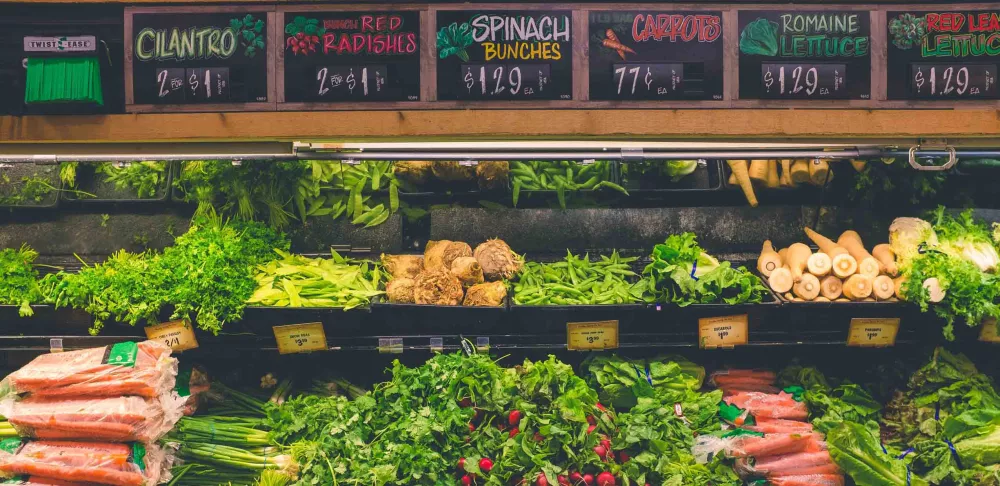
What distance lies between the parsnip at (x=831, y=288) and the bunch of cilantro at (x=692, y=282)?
1.12ft

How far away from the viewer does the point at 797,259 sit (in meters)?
4.16

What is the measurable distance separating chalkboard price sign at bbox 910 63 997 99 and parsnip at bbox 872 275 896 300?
1.03 metres


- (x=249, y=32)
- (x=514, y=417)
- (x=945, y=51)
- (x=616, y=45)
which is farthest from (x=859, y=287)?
(x=249, y=32)

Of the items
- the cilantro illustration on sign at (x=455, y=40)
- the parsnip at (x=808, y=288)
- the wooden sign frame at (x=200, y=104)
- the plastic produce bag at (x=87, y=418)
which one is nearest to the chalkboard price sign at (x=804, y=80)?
the parsnip at (x=808, y=288)

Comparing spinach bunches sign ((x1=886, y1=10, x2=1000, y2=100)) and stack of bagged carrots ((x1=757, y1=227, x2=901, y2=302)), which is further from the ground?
spinach bunches sign ((x1=886, y1=10, x2=1000, y2=100))

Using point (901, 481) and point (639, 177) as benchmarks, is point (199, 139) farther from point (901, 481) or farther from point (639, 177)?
point (901, 481)

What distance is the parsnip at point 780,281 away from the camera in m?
4.03

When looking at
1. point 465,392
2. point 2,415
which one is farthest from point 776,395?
point 2,415

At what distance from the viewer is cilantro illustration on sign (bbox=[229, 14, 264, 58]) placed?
3490mm

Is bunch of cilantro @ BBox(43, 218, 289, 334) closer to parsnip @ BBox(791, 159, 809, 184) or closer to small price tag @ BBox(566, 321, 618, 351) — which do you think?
small price tag @ BBox(566, 321, 618, 351)

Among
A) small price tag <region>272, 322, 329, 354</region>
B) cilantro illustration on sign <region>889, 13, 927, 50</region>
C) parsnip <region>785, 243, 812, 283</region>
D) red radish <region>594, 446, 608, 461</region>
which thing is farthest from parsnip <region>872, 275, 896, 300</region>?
small price tag <region>272, 322, 329, 354</region>

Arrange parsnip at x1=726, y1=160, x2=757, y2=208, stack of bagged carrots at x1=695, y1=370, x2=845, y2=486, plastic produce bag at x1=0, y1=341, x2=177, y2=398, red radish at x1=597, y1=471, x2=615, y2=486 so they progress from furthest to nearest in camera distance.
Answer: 1. parsnip at x1=726, y1=160, x2=757, y2=208
2. stack of bagged carrots at x1=695, y1=370, x2=845, y2=486
3. plastic produce bag at x1=0, y1=341, x2=177, y2=398
4. red radish at x1=597, y1=471, x2=615, y2=486

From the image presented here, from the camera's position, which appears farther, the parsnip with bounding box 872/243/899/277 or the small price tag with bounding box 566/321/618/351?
the parsnip with bounding box 872/243/899/277

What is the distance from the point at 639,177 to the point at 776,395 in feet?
5.28
